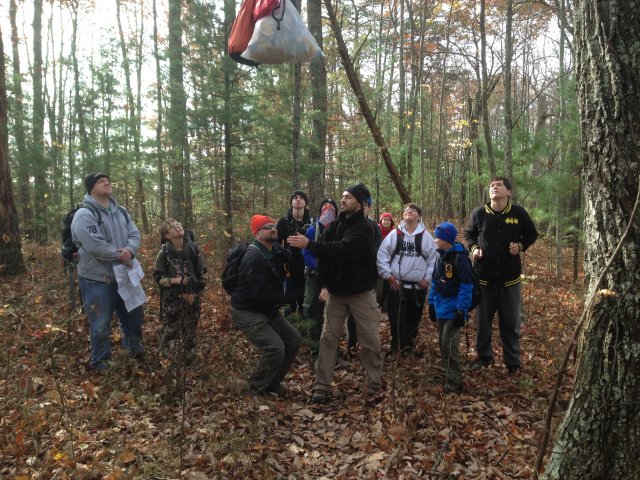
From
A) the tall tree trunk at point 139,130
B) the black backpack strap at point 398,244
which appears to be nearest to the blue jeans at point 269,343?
the black backpack strap at point 398,244

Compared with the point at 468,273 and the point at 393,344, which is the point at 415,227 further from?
the point at 393,344

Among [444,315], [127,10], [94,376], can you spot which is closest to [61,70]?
[127,10]

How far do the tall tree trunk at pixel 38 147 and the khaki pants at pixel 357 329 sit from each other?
37.6 ft

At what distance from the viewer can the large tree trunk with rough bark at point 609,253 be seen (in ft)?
8.10

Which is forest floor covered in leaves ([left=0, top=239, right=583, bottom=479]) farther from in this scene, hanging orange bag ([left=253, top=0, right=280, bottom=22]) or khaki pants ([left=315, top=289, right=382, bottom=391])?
hanging orange bag ([left=253, top=0, right=280, bottom=22])

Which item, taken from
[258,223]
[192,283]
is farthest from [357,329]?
[192,283]

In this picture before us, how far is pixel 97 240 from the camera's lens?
5020mm

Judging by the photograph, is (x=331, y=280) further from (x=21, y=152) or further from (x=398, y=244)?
(x=21, y=152)

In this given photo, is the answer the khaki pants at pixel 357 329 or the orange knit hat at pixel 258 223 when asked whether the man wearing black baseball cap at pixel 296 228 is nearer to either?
the orange knit hat at pixel 258 223

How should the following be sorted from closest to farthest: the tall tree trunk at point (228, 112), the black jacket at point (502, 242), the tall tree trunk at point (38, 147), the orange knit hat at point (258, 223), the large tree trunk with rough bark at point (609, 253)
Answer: the large tree trunk with rough bark at point (609, 253) < the orange knit hat at point (258, 223) < the black jacket at point (502, 242) < the tall tree trunk at point (228, 112) < the tall tree trunk at point (38, 147)

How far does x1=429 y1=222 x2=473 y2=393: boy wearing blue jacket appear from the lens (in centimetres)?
468

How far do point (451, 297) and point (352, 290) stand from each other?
1.09m

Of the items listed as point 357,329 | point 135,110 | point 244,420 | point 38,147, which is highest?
point 135,110

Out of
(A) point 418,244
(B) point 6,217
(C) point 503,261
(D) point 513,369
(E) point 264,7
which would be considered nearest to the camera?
(E) point 264,7
